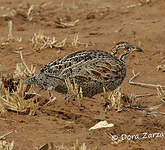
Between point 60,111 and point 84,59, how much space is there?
0.83 m

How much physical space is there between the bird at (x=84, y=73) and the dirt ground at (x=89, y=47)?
28 cm

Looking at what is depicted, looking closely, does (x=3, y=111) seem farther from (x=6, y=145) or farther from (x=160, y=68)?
(x=160, y=68)

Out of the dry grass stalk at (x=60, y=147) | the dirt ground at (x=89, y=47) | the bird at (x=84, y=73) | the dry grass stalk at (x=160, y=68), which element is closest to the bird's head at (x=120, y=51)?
the bird at (x=84, y=73)

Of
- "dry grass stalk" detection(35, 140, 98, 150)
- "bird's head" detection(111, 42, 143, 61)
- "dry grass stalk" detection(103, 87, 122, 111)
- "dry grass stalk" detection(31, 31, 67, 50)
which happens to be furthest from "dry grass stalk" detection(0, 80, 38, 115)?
"dry grass stalk" detection(31, 31, 67, 50)

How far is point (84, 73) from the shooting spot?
6176 mm

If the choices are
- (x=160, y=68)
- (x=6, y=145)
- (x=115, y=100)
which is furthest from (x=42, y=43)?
(x=6, y=145)

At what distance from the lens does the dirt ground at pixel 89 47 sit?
512cm

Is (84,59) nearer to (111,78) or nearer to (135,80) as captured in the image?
(111,78)

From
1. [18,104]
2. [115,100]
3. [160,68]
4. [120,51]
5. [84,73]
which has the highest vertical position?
[120,51]

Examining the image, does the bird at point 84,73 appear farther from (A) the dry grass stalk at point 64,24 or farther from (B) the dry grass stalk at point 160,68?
(A) the dry grass stalk at point 64,24

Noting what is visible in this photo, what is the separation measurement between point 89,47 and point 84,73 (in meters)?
3.54

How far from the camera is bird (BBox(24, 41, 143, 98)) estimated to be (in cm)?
614

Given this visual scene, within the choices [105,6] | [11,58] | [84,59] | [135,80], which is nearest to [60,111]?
[84,59]

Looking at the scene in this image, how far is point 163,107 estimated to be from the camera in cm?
643
